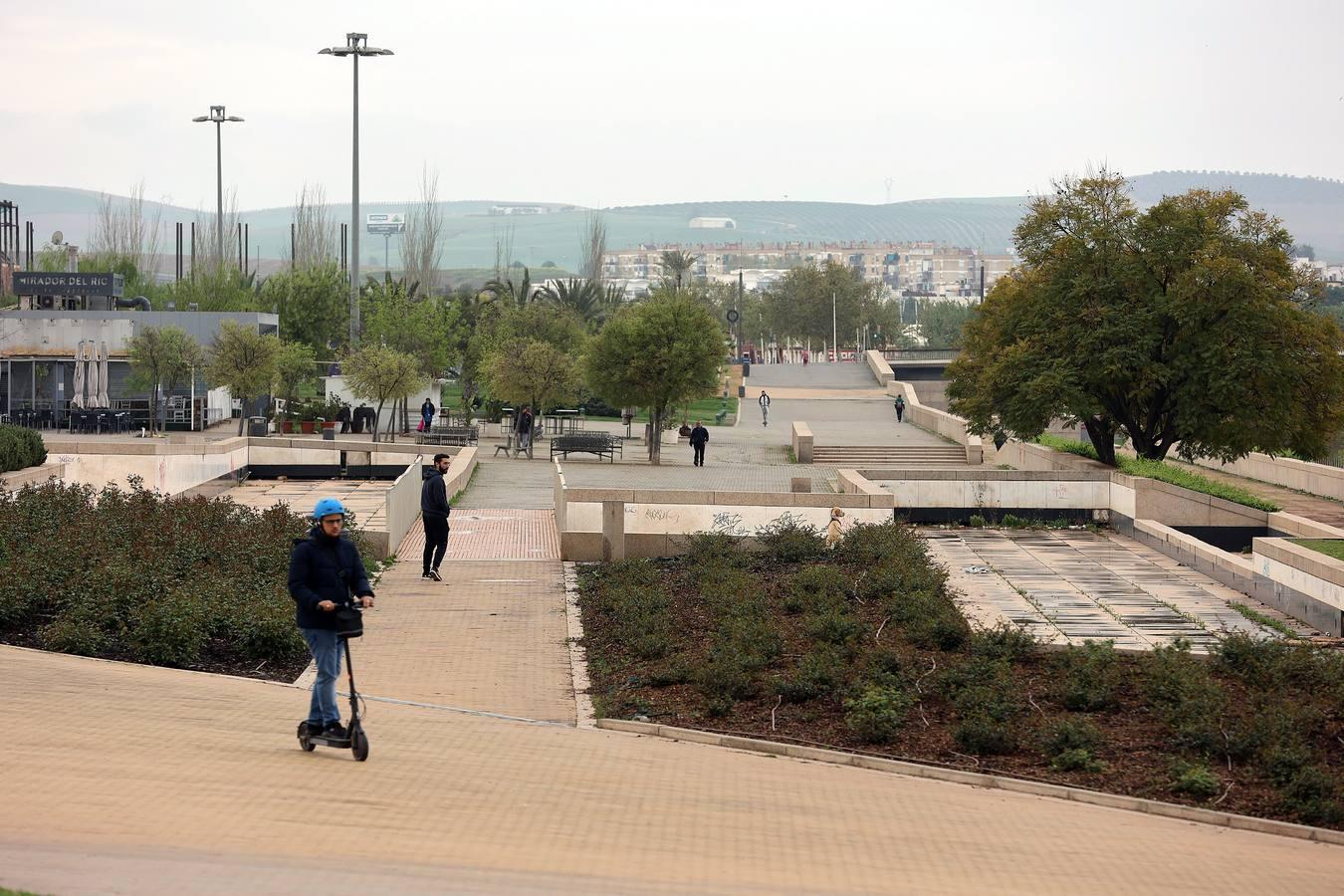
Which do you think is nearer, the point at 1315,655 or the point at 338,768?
the point at 338,768

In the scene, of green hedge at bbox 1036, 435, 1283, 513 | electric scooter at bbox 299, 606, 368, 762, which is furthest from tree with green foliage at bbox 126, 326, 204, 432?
electric scooter at bbox 299, 606, 368, 762

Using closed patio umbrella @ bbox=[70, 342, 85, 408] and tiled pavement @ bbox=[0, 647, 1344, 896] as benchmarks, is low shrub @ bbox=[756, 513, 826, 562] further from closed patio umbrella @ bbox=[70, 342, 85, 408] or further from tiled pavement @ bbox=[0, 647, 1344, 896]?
closed patio umbrella @ bbox=[70, 342, 85, 408]

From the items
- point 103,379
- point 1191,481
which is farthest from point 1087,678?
point 103,379

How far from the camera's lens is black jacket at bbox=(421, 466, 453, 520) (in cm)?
1819

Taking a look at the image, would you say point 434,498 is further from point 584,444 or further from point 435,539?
point 584,444

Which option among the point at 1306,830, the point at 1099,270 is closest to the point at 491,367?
the point at 1099,270

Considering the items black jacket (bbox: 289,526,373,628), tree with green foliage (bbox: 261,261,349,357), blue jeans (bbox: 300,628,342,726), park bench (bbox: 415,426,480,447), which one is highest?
tree with green foliage (bbox: 261,261,349,357)

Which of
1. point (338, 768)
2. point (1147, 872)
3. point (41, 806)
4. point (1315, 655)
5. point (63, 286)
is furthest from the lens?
point (63, 286)

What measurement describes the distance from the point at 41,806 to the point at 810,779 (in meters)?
4.72

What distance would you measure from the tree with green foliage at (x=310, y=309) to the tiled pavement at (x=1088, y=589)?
4774 cm

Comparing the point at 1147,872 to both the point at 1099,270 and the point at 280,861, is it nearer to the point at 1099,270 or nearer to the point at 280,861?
the point at 280,861

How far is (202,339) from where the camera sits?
49.6 metres

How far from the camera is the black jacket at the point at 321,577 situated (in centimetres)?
900

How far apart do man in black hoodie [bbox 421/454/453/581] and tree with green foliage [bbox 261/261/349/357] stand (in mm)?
49264
